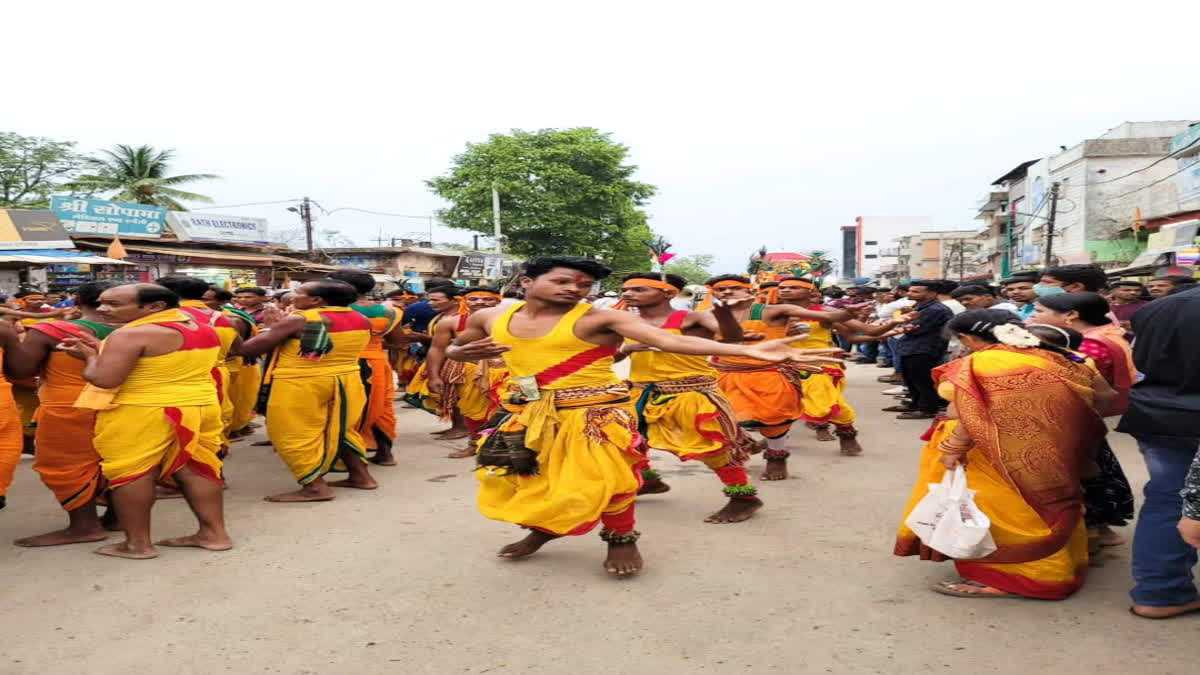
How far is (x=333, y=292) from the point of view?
6.11m

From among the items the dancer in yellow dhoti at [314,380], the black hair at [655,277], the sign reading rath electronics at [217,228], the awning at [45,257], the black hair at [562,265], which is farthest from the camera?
the sign reading rath electronics at [217,228]

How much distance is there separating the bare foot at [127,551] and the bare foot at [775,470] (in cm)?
418

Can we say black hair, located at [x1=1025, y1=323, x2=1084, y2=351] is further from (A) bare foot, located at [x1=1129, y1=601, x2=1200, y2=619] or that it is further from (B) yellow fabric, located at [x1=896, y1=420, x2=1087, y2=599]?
(A) bare foot, located at [x1=1129, y1=601, x2=1200, y2=619]

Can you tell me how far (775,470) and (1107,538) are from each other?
2456 millimetres

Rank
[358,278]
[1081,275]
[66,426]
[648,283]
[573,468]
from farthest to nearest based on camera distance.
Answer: [358,278]
[1081,275]
[648,283]
[66,426]
[573,468]

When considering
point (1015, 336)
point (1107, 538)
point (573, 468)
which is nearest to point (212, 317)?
point (573, 468)

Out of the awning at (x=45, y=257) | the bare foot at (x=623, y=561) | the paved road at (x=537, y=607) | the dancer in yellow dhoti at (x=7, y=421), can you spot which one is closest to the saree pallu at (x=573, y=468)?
the bare foot at (x=623, y=561)

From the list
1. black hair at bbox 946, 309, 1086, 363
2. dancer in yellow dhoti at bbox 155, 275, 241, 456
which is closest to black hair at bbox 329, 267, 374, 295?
dancer in yellow dhoti at bbox 155, 275, 241, 456

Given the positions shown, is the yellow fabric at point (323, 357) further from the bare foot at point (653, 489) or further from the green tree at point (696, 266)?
the green tree at point (696, 266)

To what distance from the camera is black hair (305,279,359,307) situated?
20.0 ft

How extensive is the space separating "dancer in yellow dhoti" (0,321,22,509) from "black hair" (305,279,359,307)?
185cm

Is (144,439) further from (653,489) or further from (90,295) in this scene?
(653,489)

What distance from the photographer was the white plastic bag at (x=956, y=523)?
12.2ft

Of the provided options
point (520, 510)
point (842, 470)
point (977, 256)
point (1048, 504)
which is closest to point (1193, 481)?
point (1048, 504)
